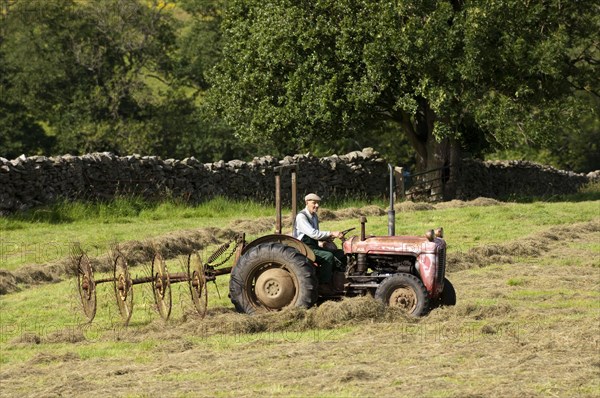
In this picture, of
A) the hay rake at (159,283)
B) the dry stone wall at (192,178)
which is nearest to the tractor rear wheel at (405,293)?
the hay rake at (159,283)

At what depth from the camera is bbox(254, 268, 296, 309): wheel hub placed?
15.6 meters

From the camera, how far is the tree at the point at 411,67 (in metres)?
33.2

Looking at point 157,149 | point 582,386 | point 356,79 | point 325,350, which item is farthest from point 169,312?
point 157,149

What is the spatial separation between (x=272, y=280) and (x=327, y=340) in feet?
5.62

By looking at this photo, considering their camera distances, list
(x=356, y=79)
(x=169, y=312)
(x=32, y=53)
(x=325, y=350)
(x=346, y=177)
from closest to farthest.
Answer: (x=325, y=350)
(x=169, y=312)
(x=356, y=79)
(x=346, y=177)
(x=32, y=53)

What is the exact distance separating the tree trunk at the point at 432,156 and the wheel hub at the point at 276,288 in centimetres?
2146

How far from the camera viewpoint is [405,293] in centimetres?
1572

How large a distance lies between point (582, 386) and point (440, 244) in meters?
4.80

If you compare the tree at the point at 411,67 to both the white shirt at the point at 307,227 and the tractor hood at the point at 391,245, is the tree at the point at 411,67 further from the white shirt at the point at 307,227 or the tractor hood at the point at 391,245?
the white shirt at the point at 307,227

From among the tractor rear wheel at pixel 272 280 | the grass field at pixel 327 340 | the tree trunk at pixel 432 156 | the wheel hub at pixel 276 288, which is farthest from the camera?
the tree trunk at pixel 432 156

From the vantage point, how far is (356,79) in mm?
34719

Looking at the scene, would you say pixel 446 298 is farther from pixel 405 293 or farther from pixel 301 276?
pixel 301 276

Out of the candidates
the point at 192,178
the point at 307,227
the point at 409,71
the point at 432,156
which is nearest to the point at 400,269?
the point at 307,227

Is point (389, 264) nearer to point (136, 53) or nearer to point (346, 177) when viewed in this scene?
point (346, 177)
